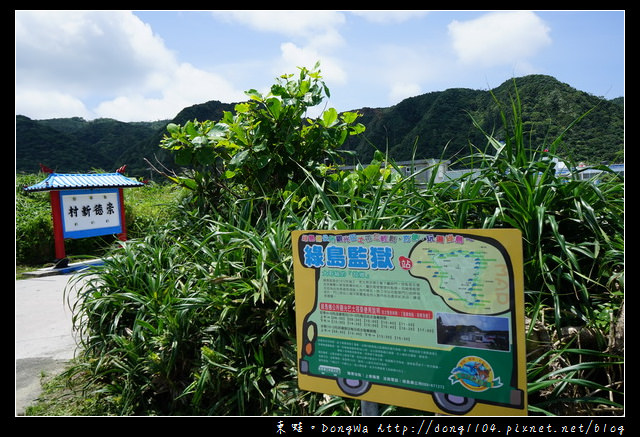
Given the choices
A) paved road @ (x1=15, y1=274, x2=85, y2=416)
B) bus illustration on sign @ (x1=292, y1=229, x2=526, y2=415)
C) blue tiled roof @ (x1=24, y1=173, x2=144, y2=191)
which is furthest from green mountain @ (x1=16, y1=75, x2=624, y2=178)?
bus illustration on sign @ (x1=292, y1=229, x2=526, y2=415)

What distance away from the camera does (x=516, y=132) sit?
2541 millimetres

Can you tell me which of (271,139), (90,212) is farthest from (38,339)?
(90,212)

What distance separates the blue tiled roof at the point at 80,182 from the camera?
7.89 metres

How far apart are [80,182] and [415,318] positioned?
8570 millimetres

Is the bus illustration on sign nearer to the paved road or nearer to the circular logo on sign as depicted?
the circular logo on sign

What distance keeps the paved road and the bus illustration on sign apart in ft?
8.02

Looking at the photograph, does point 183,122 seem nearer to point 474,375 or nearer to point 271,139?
point 271,139

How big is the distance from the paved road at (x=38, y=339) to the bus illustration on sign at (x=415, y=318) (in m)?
2.44

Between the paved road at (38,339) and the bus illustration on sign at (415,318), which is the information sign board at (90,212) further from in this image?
the bus illustration on sign at (415,318)

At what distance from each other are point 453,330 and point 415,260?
0.96 ft

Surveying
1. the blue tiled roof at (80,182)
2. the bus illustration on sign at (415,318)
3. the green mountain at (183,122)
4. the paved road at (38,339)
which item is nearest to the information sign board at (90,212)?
the blue tiled roof at (80,182)

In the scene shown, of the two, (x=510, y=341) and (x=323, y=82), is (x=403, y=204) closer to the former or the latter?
(x=510, y=341)

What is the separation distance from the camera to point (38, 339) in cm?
425

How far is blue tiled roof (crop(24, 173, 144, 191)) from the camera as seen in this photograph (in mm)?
7891
